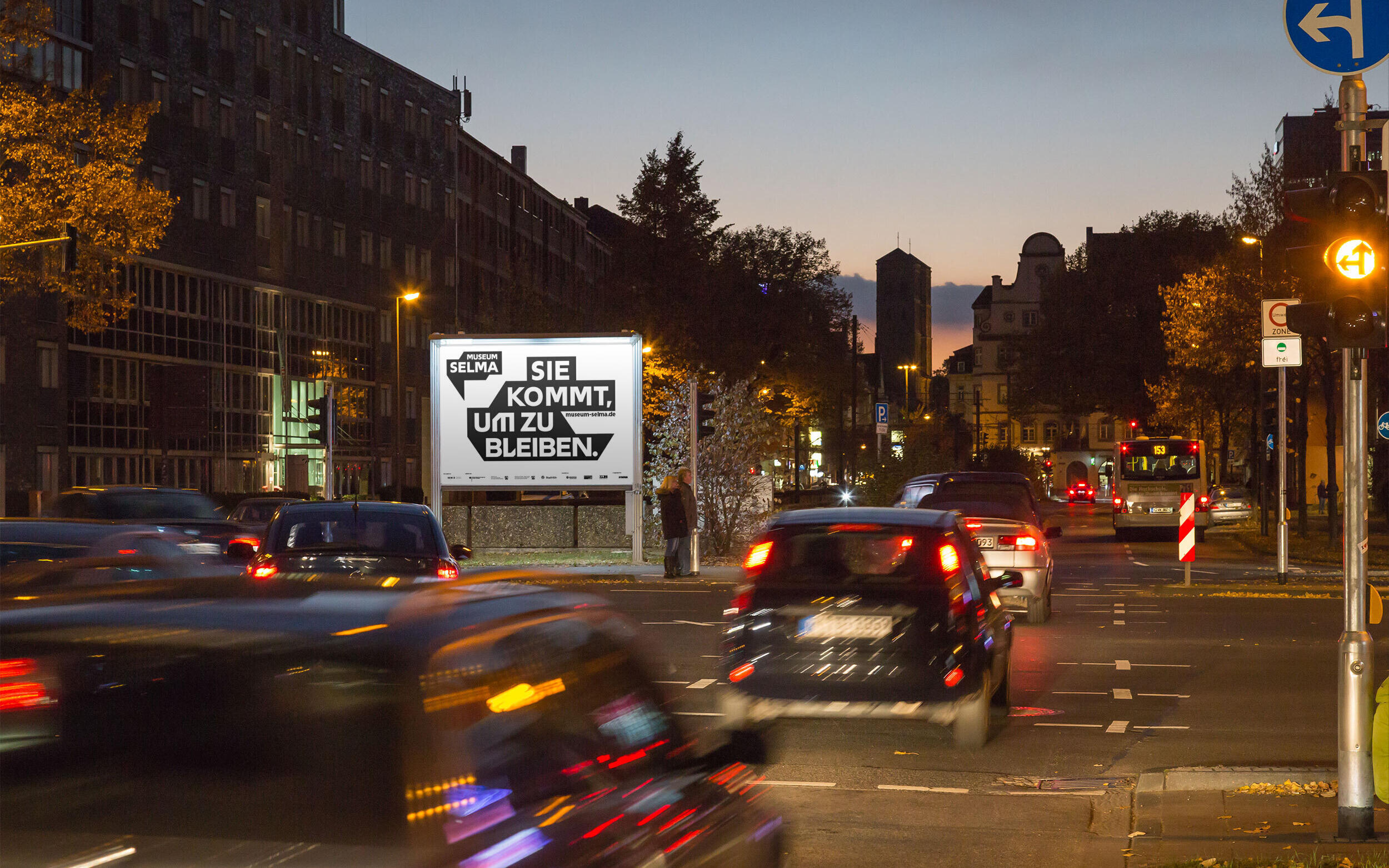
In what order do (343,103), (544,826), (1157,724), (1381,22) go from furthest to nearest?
1. (343,103)
2. (1157,724)
3. (1381,22)
4. (544,826)

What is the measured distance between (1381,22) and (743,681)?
5.40 meters

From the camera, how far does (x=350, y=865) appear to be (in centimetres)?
315

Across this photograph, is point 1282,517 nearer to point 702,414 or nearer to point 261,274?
point 702,414

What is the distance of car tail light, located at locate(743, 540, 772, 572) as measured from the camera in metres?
10.8

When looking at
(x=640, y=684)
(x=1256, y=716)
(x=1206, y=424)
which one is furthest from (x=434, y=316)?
(x=640, y=684)

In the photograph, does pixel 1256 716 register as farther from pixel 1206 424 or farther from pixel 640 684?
pixel 1206 424

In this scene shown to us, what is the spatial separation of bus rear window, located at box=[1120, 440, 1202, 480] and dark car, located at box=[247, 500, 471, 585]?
41.3m

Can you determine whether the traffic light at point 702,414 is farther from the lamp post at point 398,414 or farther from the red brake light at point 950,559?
the lamp post at point 398,414

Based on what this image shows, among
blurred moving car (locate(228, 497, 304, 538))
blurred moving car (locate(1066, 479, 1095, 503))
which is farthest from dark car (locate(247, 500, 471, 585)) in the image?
blurred moving car (locate(1066, 479, 1095, 503))

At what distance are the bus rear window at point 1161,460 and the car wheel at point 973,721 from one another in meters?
42.9

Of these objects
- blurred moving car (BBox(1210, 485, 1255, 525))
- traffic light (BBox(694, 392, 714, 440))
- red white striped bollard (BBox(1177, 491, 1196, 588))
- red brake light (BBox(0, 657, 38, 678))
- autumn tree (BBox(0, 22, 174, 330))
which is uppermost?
autumn tree (BBox(0, 22, 174, 330))

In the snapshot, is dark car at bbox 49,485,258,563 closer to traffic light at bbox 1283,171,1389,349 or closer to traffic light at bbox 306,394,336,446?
traffic light at bbox 306,394,336,446

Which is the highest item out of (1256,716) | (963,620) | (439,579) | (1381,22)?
(1381,22)

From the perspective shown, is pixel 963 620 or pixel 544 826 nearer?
pixel 544 826
